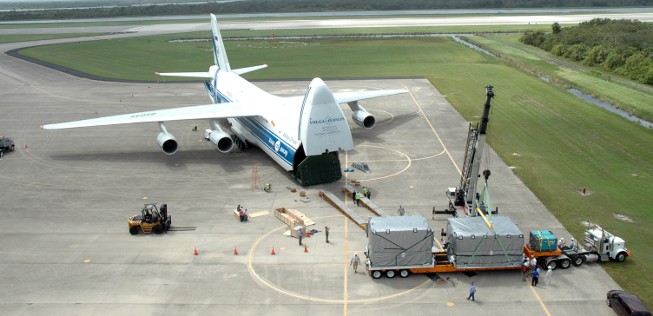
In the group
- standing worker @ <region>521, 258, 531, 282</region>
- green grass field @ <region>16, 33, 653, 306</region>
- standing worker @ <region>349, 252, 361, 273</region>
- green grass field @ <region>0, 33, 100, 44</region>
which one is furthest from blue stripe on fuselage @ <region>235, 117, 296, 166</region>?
green grass field @ <region>0, 33, 100, 44</region>

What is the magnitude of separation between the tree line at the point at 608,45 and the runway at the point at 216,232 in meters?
45.4

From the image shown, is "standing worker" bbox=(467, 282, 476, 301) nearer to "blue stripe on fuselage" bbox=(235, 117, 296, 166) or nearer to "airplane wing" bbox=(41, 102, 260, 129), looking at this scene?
"blue stripe on fuselage" bbox=(235, 117, 296, 166)

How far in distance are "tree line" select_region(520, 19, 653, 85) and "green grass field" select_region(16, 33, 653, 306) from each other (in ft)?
30.7

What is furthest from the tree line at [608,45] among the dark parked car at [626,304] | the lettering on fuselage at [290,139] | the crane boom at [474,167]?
the dark parked car at [626,304]

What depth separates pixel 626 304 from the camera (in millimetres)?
26031

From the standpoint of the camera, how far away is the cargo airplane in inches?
1667

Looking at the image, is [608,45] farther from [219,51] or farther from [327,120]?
[327,120]

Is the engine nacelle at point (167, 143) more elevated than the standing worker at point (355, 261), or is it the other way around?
the engine nacelle at point (167, 143)

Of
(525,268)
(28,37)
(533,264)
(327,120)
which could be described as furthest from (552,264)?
(28,37)

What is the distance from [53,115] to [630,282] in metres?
65.4

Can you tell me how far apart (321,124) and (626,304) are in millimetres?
23428

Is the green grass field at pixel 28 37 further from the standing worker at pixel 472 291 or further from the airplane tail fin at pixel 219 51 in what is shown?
the standing worker at pixel 472 291

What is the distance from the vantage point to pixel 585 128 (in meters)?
60.6

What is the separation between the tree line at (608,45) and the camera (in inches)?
3659
